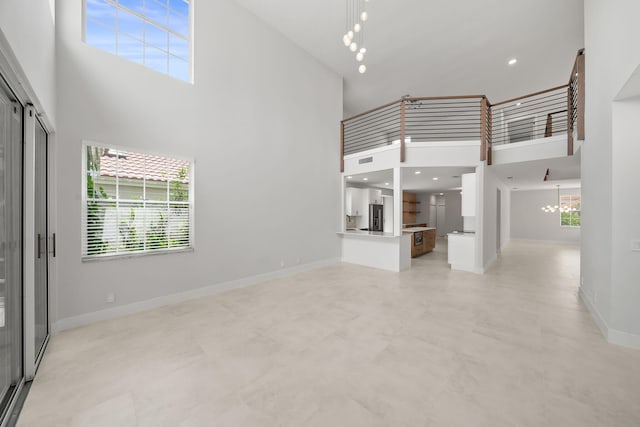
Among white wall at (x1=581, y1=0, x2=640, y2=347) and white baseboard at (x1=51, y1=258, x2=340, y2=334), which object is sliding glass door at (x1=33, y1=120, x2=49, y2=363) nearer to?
white baseboard at (x1=51, y1=258, x2=340, y2=334)

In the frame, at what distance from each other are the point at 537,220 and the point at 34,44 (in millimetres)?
16083

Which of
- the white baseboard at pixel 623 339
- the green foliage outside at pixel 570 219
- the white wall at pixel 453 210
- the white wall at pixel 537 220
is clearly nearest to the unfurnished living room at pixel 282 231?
the white baseboard at pixel 623 339

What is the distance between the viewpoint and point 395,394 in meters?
1.95

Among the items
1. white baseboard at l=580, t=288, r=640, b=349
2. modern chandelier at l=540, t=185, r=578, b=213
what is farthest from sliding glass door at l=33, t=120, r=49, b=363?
modern chandelier at l=540, t=185, r=578, b=213

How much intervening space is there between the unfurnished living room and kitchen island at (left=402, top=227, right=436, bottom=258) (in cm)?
127

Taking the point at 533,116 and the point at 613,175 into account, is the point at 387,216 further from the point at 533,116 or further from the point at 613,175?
the point at 613,175

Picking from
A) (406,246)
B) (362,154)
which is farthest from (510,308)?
(362,154)

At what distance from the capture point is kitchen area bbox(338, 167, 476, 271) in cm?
607

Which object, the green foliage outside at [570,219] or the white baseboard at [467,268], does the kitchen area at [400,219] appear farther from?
the green foliage outside at [570,219]

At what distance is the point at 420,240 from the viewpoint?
27.7ft

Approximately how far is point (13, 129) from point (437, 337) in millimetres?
4195

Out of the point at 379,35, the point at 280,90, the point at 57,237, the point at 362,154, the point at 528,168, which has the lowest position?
the point at 57,237

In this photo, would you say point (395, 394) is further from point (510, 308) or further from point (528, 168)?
point (528, 168)

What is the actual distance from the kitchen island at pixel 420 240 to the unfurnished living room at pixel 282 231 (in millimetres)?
1272
